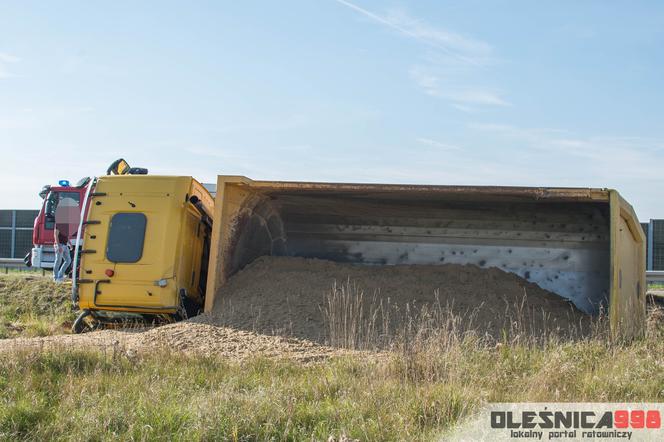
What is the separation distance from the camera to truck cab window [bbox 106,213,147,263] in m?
10.4

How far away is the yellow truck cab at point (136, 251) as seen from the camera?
1031 cm

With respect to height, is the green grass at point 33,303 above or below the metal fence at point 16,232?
below

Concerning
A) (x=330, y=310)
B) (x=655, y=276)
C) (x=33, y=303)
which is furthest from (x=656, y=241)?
(x=330, y=310)

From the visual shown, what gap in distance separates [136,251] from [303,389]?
15.0 ft

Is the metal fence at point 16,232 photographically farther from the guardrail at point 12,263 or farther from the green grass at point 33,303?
the green grass at point 33,303

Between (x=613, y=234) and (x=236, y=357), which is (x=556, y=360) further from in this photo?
(x=236, y=357)

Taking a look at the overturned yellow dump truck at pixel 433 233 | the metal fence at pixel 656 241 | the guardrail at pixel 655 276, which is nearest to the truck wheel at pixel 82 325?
the overturned yellow dump truck at pixel 433 233

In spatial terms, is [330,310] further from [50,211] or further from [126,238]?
[50,211]

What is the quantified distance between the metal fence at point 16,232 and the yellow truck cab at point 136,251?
19.7 meters

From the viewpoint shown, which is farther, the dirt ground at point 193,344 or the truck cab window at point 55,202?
the truck cab window at point 55,202

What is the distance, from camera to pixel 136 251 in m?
10.4

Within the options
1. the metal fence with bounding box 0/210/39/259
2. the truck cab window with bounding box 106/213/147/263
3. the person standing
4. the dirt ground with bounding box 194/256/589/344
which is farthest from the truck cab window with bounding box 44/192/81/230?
the metal fence with bounding box 0/210/39/259

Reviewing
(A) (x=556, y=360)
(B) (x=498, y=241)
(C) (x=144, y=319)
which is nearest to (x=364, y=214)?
(B) (x=498, y=241)

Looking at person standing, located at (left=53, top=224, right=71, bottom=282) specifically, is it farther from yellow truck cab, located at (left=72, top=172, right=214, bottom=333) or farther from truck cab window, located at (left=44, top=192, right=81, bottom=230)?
truck cab window, located at (left=44, top=192, right=81, bottom=230)
